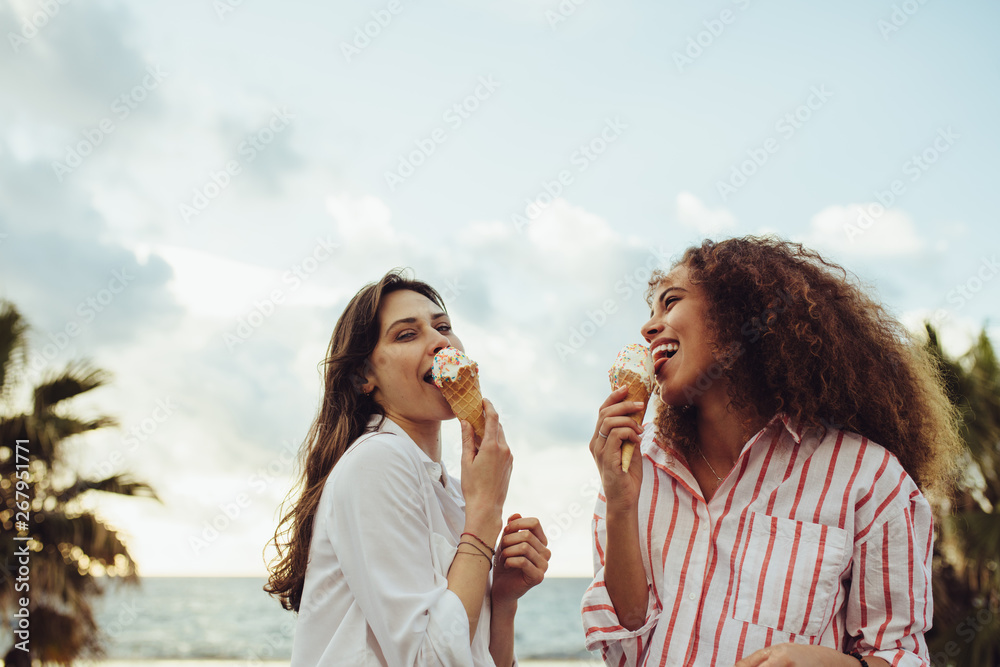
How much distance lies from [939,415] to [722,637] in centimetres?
139

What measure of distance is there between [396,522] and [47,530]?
22.2 ft

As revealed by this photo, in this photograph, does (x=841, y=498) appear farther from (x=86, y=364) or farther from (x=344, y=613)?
(x=86, y=364)

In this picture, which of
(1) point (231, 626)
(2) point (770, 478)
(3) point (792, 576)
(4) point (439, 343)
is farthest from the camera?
(1) point (231, 626)

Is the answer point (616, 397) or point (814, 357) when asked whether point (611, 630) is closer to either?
point (616, 397)

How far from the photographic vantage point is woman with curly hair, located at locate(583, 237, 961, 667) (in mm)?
2723

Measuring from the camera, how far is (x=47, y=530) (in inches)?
306

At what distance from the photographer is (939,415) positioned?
3.20 metres

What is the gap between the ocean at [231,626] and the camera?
31.5 meters

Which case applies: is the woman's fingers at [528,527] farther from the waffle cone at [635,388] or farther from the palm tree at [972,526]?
the palm tree at [972,526]

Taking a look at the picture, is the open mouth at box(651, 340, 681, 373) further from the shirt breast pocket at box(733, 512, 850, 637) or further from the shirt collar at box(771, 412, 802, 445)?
the shirt breast pocket at box(733, 512, 850, 637)

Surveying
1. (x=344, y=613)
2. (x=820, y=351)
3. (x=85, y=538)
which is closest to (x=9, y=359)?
(x=85, y=538)

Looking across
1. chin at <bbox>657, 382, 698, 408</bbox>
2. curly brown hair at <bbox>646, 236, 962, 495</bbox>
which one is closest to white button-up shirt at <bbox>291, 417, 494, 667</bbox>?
chin at <bbox>657, 382, 698, 408</bbox>
